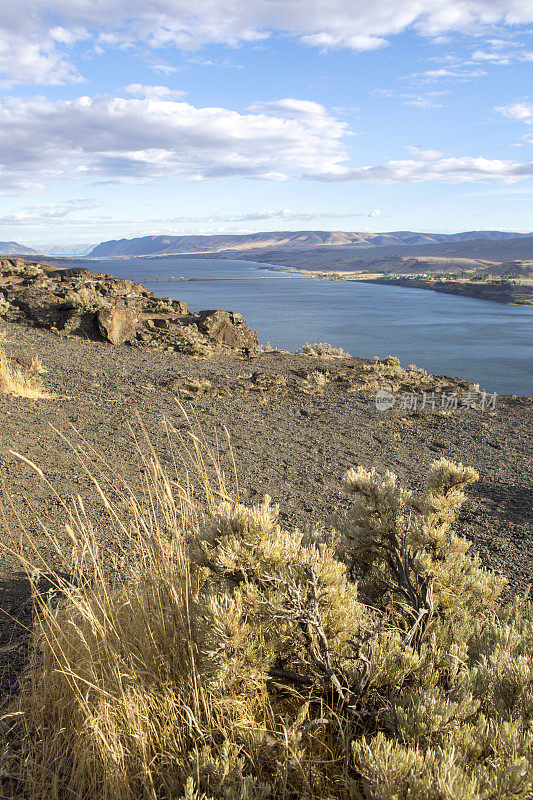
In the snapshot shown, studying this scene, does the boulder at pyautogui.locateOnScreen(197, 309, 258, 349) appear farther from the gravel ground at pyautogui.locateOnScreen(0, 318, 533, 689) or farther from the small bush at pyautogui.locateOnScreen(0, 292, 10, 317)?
the small bush at pyautogui.locateOnScreen(0, 292, 10, 317)

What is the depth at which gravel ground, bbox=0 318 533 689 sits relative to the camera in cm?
418

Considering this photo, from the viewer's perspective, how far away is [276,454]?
21.0 feet

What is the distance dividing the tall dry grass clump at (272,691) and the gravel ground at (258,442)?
783mm

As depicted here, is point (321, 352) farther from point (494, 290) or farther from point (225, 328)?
point (494, 290)

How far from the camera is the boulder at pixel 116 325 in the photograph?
1256 centimetres

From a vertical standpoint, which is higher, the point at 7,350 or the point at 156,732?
the point at 7,350

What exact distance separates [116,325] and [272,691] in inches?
470

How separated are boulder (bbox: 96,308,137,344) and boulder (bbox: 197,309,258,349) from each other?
2080mm

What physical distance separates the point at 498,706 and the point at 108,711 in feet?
4.26

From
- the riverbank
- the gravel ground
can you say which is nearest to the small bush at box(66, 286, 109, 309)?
the gravel ground

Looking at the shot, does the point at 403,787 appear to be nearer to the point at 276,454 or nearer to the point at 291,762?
the point at 291,762

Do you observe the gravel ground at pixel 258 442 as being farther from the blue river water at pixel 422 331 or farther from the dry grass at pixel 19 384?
the blue river water at pixel 422 331

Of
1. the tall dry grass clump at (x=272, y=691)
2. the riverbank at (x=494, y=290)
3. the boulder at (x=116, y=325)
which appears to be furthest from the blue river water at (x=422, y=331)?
the tall dry grass clump at (x=272, y=691)

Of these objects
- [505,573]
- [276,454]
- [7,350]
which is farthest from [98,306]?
[505,573]
